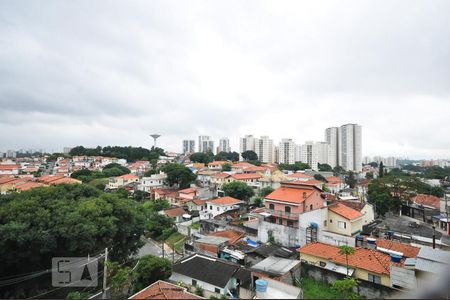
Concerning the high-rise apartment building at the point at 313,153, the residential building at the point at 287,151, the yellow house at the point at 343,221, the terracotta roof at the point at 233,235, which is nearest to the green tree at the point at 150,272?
the terracotta roof at the point at 233,235

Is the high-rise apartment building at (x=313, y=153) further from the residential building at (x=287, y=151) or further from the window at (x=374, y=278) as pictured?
the window at (x=374, y=278)

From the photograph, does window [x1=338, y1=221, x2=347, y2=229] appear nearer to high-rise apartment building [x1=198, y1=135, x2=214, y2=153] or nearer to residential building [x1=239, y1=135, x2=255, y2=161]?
residential building [x1=239, y1=135, x2=255, y2=161]

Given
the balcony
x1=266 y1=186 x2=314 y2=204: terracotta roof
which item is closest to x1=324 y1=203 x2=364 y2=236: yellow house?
x1=266 y1=186 x2=314 y2=204: terracotta roof

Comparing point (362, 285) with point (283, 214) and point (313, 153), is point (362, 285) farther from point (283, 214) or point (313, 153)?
point (313, 153)

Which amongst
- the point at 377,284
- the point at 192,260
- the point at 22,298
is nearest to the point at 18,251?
the point at 22,298

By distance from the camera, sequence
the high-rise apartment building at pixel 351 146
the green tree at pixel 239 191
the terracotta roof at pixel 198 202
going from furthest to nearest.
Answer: the high-rise apartment building at pixel 351 146
the green tree at pixel 239 191
the terracotta roof at pixel 198 202

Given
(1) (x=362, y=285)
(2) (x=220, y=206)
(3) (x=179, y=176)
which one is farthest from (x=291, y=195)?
(3) (x=179, y=176)
